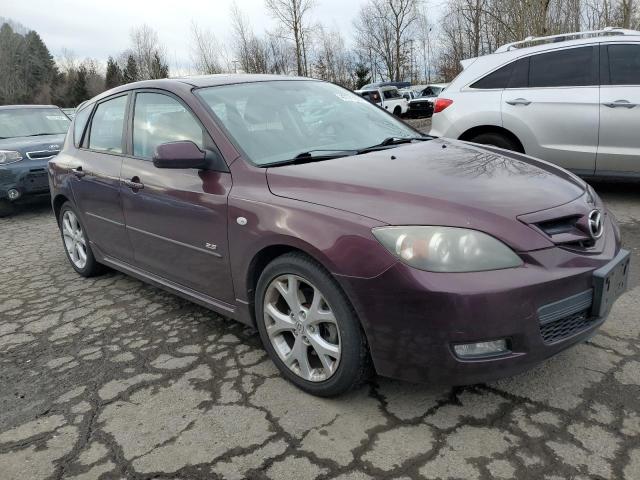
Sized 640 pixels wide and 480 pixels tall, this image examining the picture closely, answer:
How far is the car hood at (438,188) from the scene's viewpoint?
7.26ft

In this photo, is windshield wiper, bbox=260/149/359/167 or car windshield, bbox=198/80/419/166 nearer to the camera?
windshield wiper, bbox=260/149/359/167

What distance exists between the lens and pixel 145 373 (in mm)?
3002

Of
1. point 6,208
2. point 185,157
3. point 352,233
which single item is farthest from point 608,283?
point 6,208

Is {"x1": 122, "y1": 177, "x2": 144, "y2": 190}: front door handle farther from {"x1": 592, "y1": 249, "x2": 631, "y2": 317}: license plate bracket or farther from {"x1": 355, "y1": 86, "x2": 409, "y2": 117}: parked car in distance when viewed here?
{"x1": 355, "y1": 86, "x2": 409, "y2": 117}: parked car in distance

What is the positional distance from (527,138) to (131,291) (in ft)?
13.9

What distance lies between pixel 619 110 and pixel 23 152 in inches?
312

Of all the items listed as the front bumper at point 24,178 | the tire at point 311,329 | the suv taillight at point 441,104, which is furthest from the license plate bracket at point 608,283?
the front bumper at point 24,178

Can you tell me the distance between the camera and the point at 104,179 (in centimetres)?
393

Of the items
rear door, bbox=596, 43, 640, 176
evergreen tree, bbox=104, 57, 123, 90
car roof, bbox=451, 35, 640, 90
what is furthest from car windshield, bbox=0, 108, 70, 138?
evergreen tree, bbox=104, 57, 123, 90

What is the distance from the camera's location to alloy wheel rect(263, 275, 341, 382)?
8.10 feet

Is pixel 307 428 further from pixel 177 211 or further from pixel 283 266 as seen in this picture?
pixel 177 211

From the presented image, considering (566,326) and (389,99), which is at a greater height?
(389,99)

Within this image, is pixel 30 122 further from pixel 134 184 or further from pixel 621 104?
pixel 621 104

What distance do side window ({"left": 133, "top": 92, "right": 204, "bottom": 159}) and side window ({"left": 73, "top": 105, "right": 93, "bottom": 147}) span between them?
107cm
